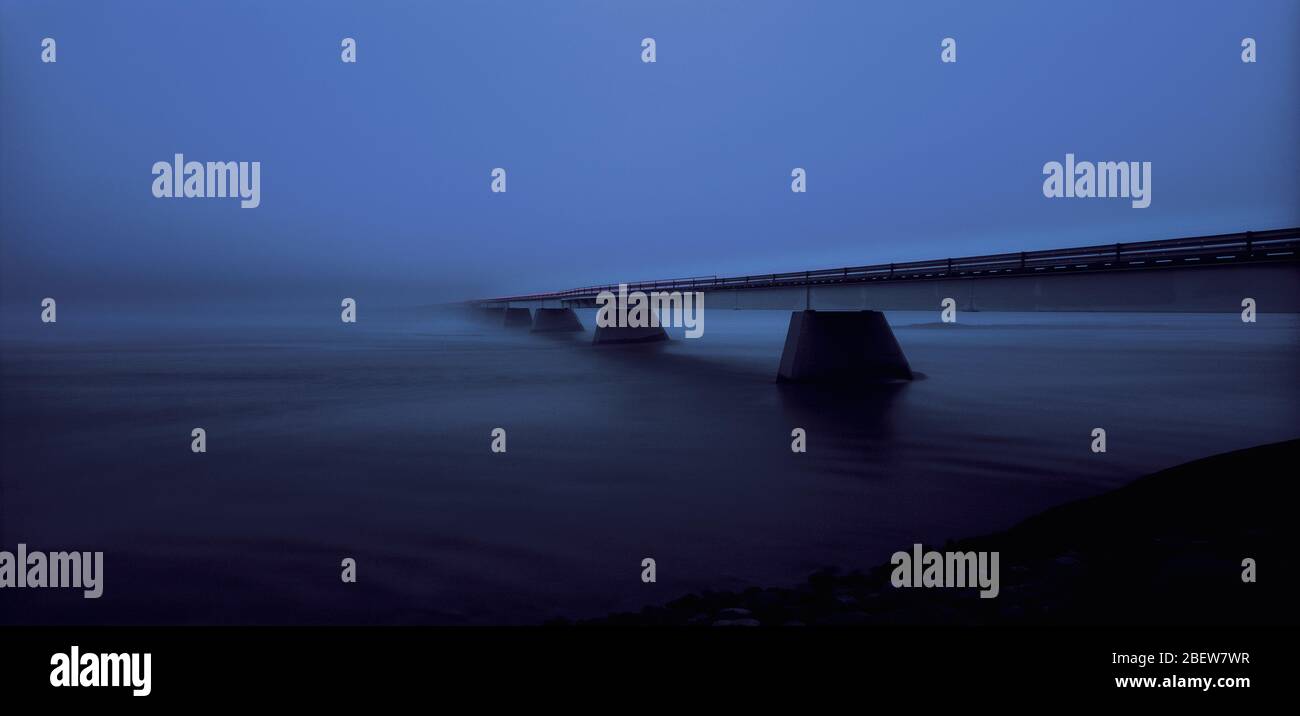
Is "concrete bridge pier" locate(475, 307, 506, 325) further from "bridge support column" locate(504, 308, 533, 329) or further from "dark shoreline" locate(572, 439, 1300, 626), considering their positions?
"dark shoreline" locate(572, 439, 1300, 626)

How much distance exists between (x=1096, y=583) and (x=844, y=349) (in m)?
28.2

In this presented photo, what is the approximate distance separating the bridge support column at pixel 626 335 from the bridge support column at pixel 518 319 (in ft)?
183

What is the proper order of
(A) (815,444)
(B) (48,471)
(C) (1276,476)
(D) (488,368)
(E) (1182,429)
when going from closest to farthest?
1. (C) (1276,476)
2. (B) (48,471)
3. (A) (815,444)
4. (E) (1182,429)
5. (D) (488,368)

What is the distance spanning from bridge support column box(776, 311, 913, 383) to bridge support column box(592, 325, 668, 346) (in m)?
41.9

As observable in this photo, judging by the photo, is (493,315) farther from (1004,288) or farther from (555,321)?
(1004,288)

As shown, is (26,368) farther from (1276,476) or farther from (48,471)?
(1276,476)

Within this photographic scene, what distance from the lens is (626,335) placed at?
256 ft

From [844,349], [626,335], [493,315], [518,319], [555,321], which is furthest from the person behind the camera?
[493,315]

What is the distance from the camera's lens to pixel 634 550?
38.7 ft

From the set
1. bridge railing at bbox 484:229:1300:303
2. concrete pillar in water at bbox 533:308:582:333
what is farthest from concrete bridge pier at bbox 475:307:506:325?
bridge railing at bbox 484:229:1300:303

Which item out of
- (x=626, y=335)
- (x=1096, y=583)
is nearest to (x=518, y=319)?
(x=626, y=335)

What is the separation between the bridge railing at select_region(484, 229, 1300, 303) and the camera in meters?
18.0
